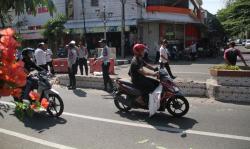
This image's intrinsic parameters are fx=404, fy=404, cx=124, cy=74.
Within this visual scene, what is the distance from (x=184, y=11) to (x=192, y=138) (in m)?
30.5

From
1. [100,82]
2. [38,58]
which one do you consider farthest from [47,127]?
[38,58]

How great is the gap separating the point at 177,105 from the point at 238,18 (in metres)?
2.39

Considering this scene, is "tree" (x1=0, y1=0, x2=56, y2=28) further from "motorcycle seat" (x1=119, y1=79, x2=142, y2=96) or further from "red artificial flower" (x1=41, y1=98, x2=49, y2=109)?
"motorcycle seat" (x1=119, y1=79, x2=142, y2=96)

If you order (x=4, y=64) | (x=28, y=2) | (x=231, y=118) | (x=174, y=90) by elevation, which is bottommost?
(x=231, y=118)

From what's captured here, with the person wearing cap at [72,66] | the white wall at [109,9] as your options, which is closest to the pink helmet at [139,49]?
the person wearing cap at [72,66]

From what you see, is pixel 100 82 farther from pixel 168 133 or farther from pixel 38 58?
pixel 168 133

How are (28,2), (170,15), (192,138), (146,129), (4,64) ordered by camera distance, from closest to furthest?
(4,64) < (28,2) < (192,138) < (146,129) < (170,15)

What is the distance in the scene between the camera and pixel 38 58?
15.3 m

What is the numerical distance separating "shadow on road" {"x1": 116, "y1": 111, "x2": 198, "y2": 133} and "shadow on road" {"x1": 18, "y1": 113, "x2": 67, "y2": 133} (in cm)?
145

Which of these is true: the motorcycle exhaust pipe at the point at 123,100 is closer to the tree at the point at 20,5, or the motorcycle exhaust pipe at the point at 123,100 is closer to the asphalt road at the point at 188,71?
the tree at the point at 20,5

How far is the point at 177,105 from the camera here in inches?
338

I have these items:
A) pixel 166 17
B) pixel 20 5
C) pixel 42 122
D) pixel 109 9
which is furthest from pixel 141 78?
pixel 109 9

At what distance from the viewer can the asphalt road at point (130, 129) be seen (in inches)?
263

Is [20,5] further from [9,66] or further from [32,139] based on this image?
[32,139]
